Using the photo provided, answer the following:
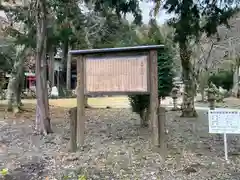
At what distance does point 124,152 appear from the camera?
7375 mm

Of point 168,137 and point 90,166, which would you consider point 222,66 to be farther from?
point 90,166

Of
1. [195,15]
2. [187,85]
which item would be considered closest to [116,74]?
[195,15]

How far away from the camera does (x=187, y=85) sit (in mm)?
15172

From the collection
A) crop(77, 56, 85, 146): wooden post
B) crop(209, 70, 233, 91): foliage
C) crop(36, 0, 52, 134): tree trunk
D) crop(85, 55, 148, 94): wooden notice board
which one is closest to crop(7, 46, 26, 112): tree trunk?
crop(36, 0, 52, 134): tree trunk

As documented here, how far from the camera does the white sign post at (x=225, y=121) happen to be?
6.75 meters

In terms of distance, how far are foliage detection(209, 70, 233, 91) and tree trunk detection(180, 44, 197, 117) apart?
18.2 metres

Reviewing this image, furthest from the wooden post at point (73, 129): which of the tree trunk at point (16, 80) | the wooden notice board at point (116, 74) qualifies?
the tree trunk at point (16, 80)

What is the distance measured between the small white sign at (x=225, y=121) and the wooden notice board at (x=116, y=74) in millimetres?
1360

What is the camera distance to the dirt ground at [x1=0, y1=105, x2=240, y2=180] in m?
6.05

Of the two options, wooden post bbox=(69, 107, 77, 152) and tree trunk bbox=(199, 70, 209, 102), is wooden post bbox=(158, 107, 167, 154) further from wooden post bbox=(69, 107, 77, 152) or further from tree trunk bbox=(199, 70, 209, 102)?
tree trunk bbox=(199, 70, 209, 102)

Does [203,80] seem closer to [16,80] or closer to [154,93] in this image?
[16,80]

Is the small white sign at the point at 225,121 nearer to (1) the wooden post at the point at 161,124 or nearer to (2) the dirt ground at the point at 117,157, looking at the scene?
(2) the dirt ground at the point at 117,157

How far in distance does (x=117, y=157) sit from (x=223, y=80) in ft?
90.8

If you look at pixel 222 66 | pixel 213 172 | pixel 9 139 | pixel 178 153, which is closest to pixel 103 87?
pixel 178 153
